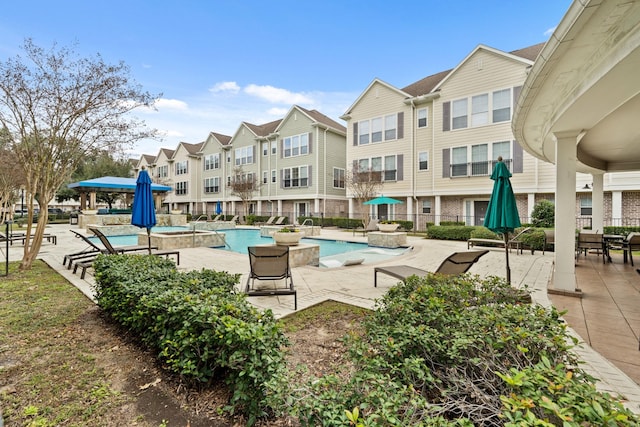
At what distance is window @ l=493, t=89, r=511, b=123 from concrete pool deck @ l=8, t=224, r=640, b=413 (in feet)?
33.9

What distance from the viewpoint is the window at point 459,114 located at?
62.6 ft

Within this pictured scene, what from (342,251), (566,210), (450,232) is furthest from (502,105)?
(566,210)

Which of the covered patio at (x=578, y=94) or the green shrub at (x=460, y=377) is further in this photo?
the covered patio at (x=578, y=94)

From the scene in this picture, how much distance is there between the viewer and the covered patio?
9.45ft

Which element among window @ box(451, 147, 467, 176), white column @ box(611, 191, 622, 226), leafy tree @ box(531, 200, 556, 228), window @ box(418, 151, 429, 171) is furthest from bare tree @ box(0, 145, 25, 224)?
white column @ box(611, 191, 622, 226)

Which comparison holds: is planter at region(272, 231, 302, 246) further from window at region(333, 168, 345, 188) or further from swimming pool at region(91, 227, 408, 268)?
window at region(333, 168, 345, 188)

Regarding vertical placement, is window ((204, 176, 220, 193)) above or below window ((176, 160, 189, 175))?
below

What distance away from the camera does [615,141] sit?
6852mm

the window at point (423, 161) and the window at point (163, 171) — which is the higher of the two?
the window at point (163, 171)

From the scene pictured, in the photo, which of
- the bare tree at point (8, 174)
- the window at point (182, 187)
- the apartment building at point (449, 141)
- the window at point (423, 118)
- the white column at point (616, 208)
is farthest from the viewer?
the window at point (182, 187)

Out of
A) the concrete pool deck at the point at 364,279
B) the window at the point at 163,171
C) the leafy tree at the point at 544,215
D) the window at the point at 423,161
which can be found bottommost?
the concrete pool deck at the point at 364,279

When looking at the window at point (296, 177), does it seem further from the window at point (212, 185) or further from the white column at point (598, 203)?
the white column at point (598, 203)

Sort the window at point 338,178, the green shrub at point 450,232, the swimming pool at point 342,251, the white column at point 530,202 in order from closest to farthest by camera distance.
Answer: the swimming pool at point 342,251 < the green shrub at point 450,232 < the white column at point 530,202 < the window at point 338,178

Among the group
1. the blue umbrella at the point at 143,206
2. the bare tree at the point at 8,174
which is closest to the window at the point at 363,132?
the blue umbrella at the point at 143,206
